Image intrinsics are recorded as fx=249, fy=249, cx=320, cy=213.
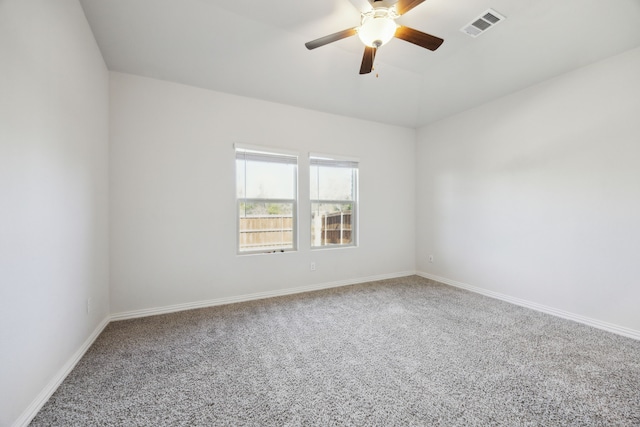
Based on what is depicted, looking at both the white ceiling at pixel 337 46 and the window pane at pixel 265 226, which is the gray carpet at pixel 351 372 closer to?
the window pane at pixel 265 226

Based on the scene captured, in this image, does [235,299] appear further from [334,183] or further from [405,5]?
[405,5]

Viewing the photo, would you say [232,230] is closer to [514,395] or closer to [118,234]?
[118,234]

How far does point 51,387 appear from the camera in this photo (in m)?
1.58

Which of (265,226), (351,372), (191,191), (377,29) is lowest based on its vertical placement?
(351,372)

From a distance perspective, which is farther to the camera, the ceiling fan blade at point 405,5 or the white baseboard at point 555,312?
the white baseboard at point 555,312

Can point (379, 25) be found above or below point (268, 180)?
above

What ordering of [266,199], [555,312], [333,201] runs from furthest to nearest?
[333,201] < [266,199] < [555,312]

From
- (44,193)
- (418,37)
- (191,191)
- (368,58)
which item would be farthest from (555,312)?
(44,193)

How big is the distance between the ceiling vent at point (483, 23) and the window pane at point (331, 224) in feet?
8.35

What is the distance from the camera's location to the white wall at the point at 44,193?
124 cm

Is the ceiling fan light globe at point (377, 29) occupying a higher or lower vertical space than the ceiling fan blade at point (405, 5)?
lower

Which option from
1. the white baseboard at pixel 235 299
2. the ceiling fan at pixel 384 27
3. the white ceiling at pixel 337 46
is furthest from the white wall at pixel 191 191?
the ceiling fan at pixel 384 27

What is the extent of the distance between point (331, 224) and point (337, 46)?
2362mm

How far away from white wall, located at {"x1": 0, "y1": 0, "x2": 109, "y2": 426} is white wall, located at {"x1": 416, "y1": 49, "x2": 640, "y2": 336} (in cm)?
450
